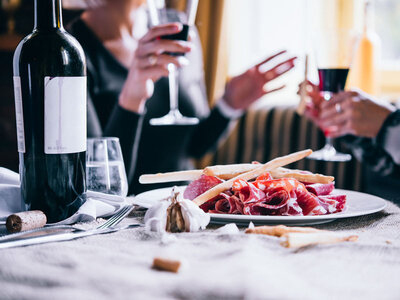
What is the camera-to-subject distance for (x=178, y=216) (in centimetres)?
69

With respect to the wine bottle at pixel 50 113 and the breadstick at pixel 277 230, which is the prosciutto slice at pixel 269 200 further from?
the wine bottle at pixel 50 113

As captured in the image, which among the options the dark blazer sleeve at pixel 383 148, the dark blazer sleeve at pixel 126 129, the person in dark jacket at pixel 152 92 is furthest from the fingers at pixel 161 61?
the dark blazer sleeve at pixel 383 148

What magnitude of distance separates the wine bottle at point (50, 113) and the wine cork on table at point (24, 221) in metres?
0.05

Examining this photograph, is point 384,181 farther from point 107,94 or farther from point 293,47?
point 293,47

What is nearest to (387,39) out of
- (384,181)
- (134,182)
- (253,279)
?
(384,181)

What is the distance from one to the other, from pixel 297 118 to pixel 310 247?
1.68 metres

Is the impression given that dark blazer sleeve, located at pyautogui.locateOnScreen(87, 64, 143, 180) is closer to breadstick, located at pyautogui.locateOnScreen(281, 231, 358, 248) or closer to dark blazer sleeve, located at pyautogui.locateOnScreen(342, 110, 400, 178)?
dark blazer sleeve, located at pyautogui.locateOnScreen(342, 110, 400, 178)

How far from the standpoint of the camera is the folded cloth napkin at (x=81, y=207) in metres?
0.76

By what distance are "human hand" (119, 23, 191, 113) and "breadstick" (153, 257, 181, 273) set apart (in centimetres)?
94

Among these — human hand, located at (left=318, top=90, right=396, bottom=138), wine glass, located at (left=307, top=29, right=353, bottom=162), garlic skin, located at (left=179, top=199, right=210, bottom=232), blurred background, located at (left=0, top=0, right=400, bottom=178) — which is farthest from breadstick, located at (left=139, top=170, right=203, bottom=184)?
blurred background, located at (left=0, top=0, right=400, bottom=178)

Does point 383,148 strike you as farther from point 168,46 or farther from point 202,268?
point 202,268

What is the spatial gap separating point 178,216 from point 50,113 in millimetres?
224

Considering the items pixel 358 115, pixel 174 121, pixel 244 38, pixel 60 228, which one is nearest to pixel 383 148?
pixel 358 115

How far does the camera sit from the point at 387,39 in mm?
3084
